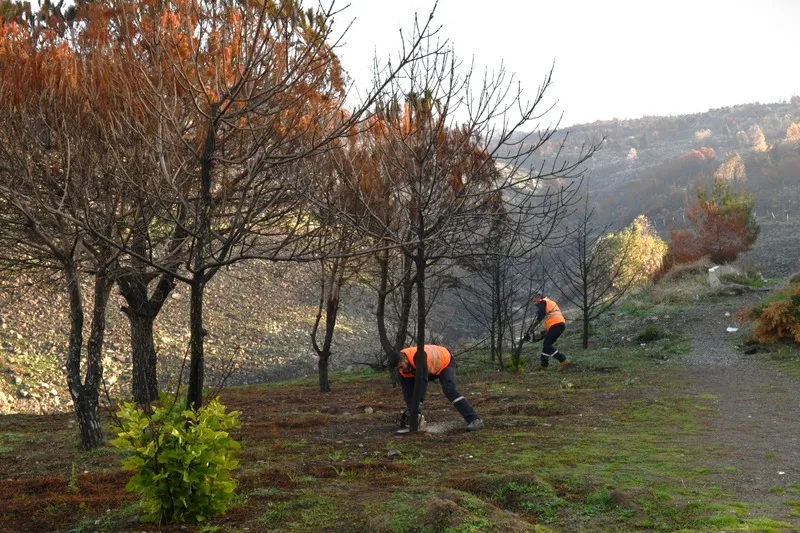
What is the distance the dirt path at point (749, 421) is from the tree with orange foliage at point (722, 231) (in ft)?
61.4

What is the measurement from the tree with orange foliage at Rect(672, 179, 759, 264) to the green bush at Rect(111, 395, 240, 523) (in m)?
33.6

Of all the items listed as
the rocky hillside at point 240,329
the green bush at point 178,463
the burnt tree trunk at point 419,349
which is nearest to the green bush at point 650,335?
the rocky hillside at point 240,329

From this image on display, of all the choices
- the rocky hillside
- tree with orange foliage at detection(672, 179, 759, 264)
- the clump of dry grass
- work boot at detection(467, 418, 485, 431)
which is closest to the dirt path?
work boot at detection(467, 418, 485, 431)

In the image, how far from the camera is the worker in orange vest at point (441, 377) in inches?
332

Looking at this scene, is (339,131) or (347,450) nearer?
(339,131)

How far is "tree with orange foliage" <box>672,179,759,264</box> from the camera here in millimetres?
34781

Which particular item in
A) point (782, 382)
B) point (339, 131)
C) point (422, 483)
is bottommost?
point (782, 382)

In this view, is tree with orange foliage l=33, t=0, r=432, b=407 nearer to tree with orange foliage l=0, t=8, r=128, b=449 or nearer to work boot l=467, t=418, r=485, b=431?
tree with orange foliage l=0, t=8, r=128, b=449

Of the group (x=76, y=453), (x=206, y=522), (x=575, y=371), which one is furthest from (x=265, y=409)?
(x=206, y=522)

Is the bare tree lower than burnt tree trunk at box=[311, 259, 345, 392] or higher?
higher

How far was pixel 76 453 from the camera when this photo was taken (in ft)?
25.6

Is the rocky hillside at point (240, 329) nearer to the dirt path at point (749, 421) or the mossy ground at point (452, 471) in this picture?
the mossy ground at point (452, 471)

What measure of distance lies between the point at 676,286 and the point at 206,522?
25.6 metres

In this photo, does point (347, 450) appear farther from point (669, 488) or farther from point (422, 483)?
point (669, 488)
